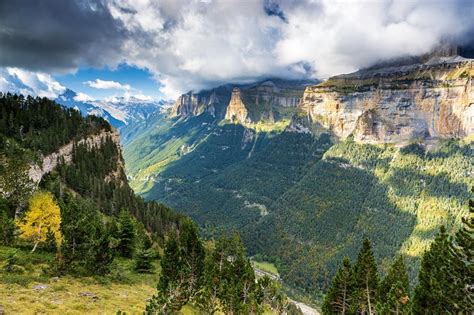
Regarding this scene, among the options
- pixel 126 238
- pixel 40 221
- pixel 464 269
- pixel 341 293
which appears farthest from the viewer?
pixel 126 238

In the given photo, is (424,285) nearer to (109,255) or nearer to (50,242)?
(109,255)

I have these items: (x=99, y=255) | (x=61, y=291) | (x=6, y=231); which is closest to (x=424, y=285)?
(x=61, y=291)

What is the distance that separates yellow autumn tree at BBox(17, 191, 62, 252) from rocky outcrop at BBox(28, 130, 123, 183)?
28442mm

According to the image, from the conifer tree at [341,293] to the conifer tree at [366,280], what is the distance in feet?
3.83

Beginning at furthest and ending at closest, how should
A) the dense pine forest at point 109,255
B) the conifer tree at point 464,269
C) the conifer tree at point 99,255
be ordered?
the conifer tree at point 99,255 → the dense pine forest at point 109,255 → the conifer tree at point 464,269

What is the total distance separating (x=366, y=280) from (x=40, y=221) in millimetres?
50927

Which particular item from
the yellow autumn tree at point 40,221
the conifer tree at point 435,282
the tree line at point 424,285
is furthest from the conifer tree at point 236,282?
the yellow autumn tree at point 40,221

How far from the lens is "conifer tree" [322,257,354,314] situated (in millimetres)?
51562

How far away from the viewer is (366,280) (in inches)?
1996

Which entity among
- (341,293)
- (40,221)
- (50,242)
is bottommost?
(341,293)

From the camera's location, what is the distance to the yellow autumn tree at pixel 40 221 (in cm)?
5328

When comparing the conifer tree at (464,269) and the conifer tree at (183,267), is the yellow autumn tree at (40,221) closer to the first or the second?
the conifer tree at (183,267)

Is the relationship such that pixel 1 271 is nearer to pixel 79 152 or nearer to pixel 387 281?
pixel 387 281

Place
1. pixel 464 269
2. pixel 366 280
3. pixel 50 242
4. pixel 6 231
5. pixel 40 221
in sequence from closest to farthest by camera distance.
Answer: pixel 464 269 < pixel 366 280 < pixel 6 231 < pixel 40 221 < pixel 50 242
